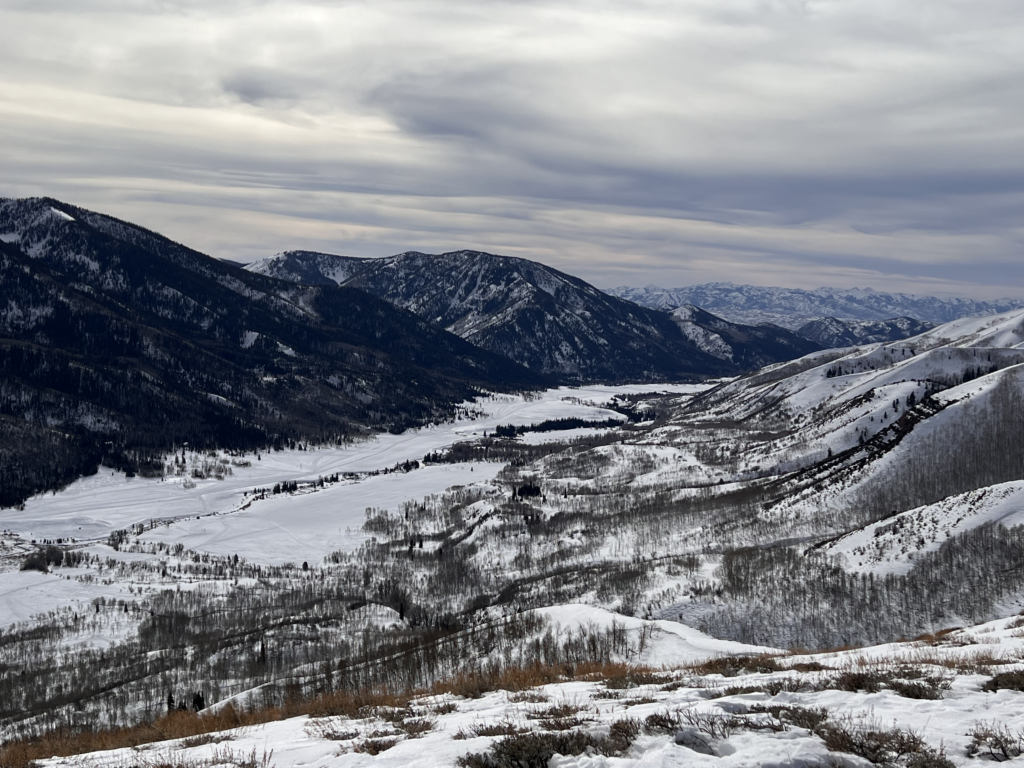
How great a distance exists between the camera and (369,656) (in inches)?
3760

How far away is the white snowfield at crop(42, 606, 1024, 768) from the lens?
16.5 metres

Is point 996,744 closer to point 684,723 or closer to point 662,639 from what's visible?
point 684,723

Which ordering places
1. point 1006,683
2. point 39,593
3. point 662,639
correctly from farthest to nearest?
point 39,593 < point 662,639 < point 1006,683

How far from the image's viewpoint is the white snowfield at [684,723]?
16.5m

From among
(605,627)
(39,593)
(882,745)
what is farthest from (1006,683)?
(39,593)

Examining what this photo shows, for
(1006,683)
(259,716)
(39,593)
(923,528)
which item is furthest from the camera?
(39,593)

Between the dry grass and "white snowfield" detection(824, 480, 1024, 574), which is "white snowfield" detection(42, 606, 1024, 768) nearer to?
the dry grass

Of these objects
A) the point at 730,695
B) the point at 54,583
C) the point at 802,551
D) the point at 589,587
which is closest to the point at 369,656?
the point at 589,587

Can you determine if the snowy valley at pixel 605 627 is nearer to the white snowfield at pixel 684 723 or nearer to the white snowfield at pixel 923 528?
the white snowfield at pixel 684 723

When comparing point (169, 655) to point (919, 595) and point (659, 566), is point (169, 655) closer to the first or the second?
point (659, 566)

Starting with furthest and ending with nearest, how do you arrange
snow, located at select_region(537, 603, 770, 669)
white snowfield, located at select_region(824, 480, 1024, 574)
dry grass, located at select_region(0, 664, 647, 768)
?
white snowfield, located at select_region(824, 480, 1024, 574), snow, located at select_region(537, 603, 770, 669), dry grass, located at select_region(0, 664, 647, 768)

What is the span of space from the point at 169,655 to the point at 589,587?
71.0 meters

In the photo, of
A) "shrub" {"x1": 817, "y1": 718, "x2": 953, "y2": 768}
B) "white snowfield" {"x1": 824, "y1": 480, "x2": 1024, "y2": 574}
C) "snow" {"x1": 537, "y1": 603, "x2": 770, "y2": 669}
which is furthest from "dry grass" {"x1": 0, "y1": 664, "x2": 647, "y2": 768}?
"white snowfield" {"x1": 824, "y1": 480, "x2": 1024, "y2": 574}

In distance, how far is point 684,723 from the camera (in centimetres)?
1852
